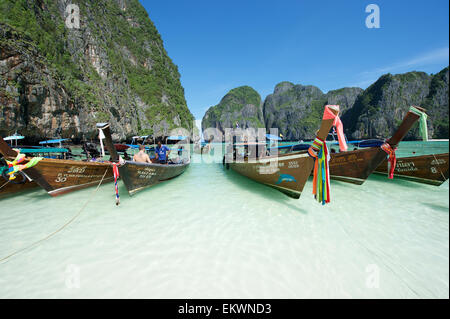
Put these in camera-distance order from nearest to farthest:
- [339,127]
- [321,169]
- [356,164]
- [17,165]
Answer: [339,127] → [321,169] → [17,165] → [356,164]

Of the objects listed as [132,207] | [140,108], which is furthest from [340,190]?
[140,108]

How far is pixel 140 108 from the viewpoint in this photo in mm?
49875

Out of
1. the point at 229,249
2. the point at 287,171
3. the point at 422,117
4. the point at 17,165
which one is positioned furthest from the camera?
the point at 287,171

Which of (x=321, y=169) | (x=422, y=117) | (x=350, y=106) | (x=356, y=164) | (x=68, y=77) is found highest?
(x=350, y=106)

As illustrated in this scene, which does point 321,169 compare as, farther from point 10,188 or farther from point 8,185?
point 10,188

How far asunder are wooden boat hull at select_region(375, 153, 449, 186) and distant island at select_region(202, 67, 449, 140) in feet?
36.8

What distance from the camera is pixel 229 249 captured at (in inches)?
135

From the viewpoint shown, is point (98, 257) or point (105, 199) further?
point (105, 199)

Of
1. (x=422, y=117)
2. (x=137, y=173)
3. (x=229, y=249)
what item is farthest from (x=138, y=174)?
(x=422, y=117)

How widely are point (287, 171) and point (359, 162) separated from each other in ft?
11.8

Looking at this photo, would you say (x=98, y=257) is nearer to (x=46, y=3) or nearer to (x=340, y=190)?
(x=340, y=190)
